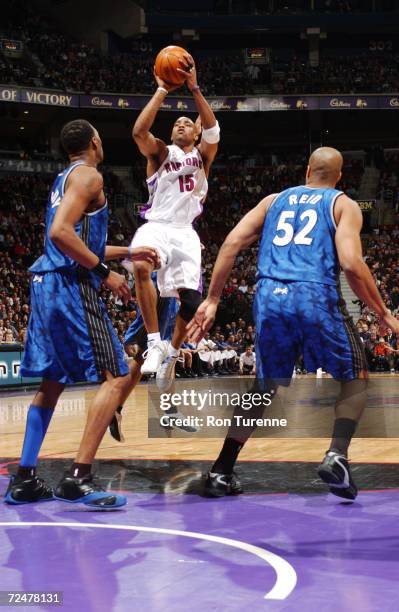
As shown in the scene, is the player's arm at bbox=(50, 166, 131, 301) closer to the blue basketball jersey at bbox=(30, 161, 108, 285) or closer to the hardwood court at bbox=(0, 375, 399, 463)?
the blue basketball jersey at bbox=(30, 161, 108, 285)

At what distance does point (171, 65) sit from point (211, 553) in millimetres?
3421

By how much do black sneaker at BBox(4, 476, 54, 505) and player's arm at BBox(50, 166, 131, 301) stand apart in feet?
3.58

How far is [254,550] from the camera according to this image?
3.15m

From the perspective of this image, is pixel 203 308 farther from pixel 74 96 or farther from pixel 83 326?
pixel 74 96

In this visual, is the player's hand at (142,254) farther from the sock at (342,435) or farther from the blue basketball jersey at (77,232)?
the sock at (342,435)

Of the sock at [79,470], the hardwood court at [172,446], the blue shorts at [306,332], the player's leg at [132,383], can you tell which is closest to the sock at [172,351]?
the player's leg at [132,383]

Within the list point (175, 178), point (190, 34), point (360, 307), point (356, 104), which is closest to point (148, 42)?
point (190, 34)

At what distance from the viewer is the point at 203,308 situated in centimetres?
400

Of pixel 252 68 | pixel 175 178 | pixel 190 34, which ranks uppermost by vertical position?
pixel 190 34

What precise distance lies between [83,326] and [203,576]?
1.64 meters

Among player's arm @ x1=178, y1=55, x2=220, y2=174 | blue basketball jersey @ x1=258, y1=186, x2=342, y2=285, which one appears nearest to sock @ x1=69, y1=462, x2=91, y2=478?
blue basketball jersey @ x1=258, y1=186, x2=342, y2=285

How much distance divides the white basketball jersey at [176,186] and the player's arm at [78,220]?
1713 millimetres

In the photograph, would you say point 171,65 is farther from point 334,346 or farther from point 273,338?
point 334,346

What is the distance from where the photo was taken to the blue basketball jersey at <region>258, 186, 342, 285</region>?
4008 mm
